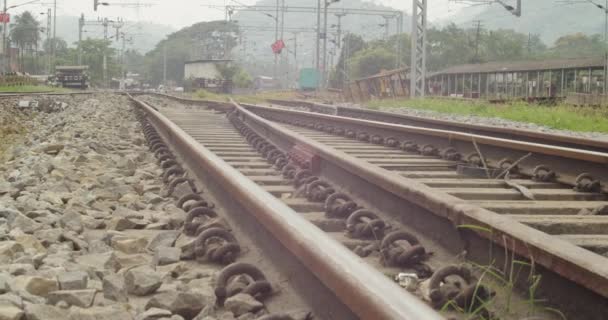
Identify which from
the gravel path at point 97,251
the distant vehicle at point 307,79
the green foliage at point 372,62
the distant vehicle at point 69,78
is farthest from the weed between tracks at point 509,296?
the green foliage at point 372,62

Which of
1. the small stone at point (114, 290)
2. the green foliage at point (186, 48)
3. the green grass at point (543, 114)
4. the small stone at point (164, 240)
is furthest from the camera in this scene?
the green foliage at point (186, 48)

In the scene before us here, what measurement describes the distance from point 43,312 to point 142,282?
54 cm

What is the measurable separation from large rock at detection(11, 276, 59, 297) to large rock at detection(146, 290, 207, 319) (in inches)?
13.0

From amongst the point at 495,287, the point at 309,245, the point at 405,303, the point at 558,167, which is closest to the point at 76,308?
the point at 309,245

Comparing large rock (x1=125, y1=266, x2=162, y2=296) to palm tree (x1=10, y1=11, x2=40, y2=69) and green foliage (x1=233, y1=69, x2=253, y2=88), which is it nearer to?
green foliage (x1=233, y1=69, x2=253, y2=88)

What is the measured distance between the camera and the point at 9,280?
2.33 metres

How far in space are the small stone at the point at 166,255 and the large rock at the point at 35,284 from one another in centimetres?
67

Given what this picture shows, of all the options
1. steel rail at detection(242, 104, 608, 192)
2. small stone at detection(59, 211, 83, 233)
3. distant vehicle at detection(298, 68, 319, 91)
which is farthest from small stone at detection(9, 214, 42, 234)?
distant vehicle at detection(298, 68, 319, 91)

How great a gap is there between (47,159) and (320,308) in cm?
482

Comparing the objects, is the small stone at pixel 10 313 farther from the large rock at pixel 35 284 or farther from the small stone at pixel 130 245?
the small stone at pixel 130 245

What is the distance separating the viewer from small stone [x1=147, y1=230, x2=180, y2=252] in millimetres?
3361

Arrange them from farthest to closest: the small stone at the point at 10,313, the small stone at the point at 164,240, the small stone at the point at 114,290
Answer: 1. the small stone at the point at 164,240
2. the small stone at the point at 114,290
3. the small stone at the point at 10,313

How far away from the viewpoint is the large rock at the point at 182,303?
2368 millimetres

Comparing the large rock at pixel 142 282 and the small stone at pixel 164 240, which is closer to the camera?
the large rock at pixel 142 282
